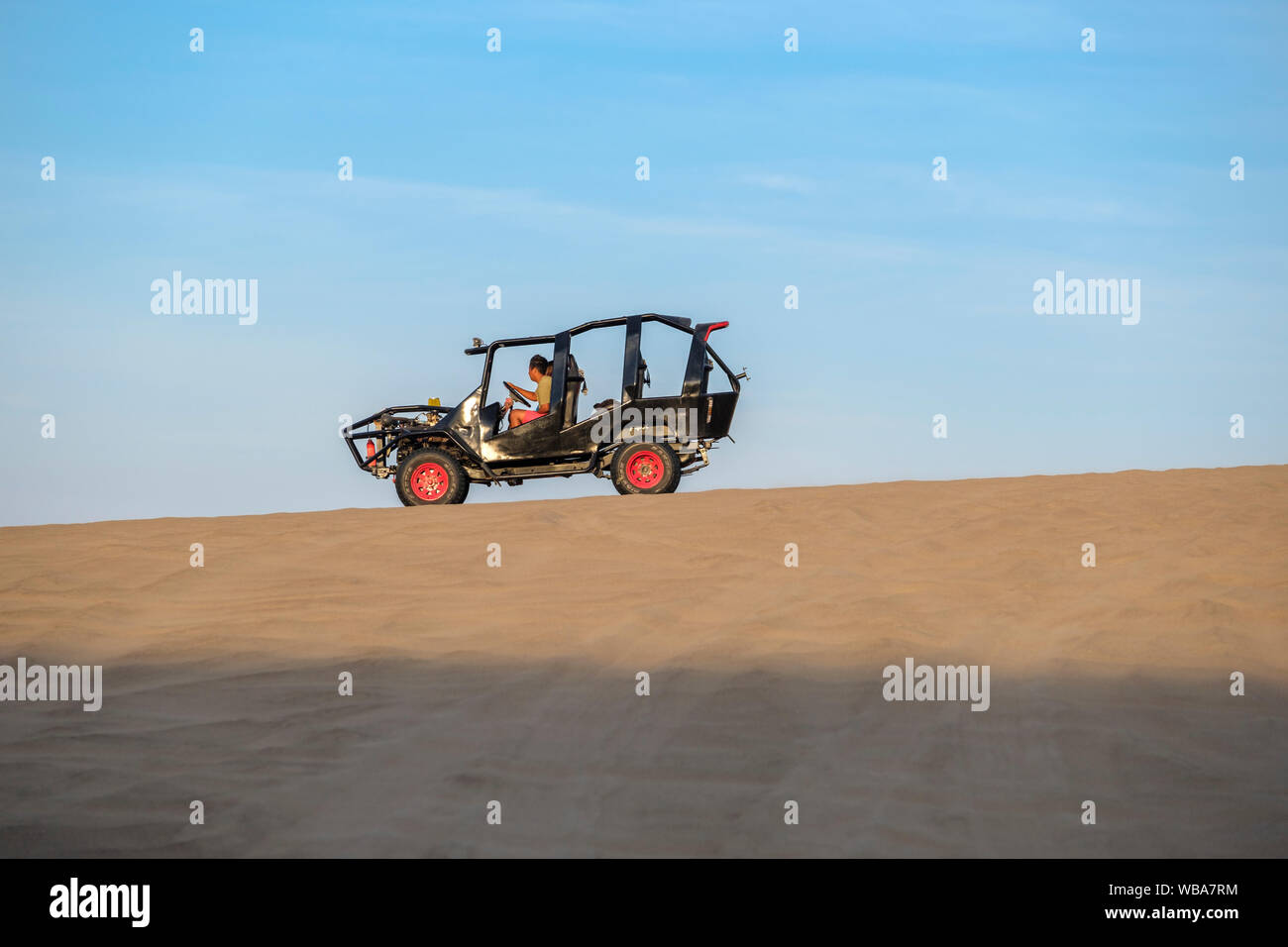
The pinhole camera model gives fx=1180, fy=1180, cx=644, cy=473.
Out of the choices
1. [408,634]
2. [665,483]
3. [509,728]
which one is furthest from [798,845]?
[665,483]

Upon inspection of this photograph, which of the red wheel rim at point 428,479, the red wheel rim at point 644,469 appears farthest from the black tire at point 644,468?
the red wheel rim at point 428,479

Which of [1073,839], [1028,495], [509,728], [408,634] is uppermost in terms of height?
[1028,495]

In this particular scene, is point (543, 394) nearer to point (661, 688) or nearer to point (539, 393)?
point (539, 393)

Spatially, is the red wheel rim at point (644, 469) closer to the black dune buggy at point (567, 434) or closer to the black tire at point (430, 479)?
the black dune buggy at point (567, 434)

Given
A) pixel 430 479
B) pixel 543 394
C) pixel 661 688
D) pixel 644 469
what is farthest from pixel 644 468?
pixel 661 688

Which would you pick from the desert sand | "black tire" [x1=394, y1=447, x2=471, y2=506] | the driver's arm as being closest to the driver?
the driver's arm

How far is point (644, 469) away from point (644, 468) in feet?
0.04

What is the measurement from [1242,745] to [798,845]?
2.37 meters

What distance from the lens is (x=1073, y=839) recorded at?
462 centimetres

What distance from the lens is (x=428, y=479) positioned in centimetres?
1362

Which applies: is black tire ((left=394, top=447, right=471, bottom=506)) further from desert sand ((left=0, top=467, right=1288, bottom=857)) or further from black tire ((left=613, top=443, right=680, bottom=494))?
desert sand ((left=0, top=467, right=1288, bottom=857))

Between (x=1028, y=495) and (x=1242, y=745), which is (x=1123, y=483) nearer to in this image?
(x=1028, y=495)

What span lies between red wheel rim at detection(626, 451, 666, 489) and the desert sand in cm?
256

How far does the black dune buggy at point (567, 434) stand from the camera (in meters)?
13.2
